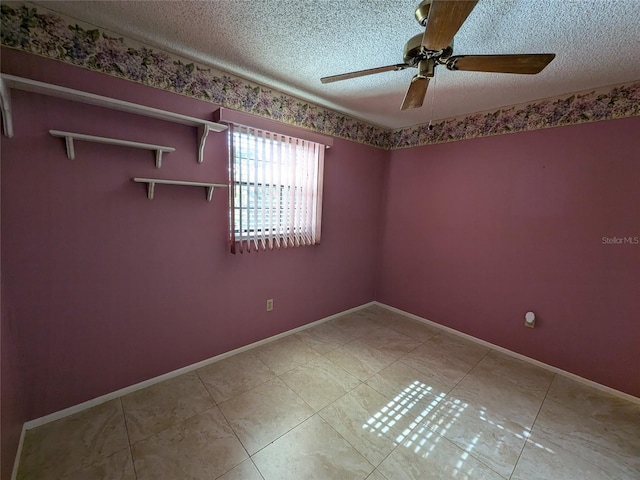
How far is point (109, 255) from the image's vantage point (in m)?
1.70

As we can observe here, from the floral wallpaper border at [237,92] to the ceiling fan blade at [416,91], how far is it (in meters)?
1.25

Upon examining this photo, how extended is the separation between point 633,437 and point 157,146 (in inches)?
142

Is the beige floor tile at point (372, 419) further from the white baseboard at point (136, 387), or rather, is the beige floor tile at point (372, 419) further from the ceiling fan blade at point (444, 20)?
the ceiling fan blade at point (444, 20)

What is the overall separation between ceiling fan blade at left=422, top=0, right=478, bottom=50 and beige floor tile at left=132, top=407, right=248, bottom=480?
216 cm

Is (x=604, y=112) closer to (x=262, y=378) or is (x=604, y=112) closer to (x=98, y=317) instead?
(x=262, y=378)

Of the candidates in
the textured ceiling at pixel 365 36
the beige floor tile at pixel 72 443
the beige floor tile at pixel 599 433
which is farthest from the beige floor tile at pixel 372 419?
the textured ceiling at pixel 365 36

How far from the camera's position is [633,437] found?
1671 mm

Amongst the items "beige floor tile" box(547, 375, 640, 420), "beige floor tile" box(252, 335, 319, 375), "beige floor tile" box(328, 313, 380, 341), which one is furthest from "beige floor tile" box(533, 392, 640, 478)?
"beige floor tile" box(252, 335, 319, 375)

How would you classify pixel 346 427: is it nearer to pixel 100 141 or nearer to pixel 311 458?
pixel 311 458

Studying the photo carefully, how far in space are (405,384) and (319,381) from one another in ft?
2.27

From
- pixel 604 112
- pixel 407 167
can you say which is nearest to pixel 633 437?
pixel 604 112

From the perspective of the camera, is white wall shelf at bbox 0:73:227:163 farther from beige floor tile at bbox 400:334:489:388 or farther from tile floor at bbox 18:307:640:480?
beige floor tile at bbox 400:334:489:388

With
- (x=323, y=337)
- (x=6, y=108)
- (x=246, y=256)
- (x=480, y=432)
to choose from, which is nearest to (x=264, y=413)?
(x=323, y=337)

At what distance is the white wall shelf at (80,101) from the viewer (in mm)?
1229
